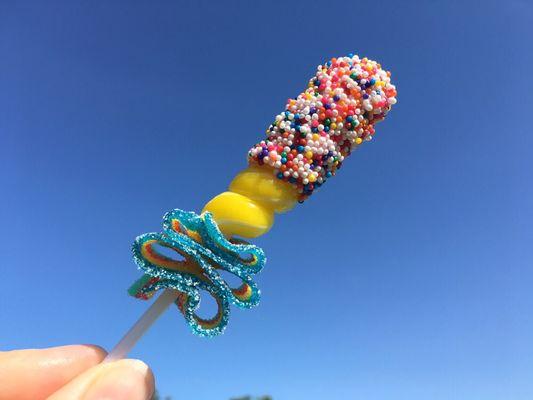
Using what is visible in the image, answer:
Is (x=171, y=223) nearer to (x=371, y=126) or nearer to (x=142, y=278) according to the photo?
(x=142, y=278)

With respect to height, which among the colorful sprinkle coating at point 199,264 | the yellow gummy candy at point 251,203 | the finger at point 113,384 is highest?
the yellow gummy candy at point 251,203

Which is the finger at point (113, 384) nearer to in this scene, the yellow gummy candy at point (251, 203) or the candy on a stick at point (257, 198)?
the candy on a stick at point (257, 198)

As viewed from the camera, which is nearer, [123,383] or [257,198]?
[123,383]

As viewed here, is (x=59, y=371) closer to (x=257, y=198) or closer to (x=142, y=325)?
(x=142, y=325)

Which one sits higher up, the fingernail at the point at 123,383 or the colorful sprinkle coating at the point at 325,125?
the colorful sprinkle coating at the point at 325,125

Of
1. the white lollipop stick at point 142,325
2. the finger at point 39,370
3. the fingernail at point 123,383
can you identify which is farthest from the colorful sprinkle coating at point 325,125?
the finger at point 39,370

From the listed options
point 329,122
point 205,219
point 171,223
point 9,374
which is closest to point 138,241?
point 171,223

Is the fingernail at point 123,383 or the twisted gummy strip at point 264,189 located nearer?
the fingernail at point 123,383

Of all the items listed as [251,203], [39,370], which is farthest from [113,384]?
[251,203]
